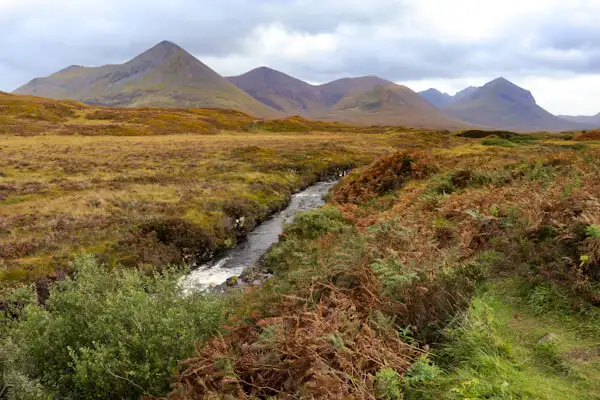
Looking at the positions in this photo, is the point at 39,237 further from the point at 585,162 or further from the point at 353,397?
the point at 585,162

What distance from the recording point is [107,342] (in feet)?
28.8

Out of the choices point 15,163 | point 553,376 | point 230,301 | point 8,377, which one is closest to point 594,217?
point 553,376

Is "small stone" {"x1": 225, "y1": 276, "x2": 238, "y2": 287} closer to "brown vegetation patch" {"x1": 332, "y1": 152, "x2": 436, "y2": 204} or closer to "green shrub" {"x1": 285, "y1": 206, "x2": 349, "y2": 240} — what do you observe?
"green shrub" {"x1": 285, "y1": 206, "x2": 349, "y2": 240}

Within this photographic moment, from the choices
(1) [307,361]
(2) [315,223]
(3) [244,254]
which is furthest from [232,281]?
(1) [307,361]

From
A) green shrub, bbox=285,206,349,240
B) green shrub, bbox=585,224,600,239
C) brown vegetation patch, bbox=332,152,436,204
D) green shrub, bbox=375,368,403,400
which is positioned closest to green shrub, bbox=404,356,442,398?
green shrub, bbox=375,368,403,400

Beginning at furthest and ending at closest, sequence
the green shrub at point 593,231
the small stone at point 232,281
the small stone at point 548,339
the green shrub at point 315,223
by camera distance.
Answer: the green shrub at point 315,223 → the small stone at point 232,281 → the green shrub at point 593,231 → the small stone at point 548,339

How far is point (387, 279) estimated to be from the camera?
6.90m

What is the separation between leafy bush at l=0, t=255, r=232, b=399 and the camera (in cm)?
773

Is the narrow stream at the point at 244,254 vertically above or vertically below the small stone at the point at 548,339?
below

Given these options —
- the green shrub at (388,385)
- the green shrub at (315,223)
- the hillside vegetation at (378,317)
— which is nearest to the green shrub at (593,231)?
the hillside vegetation at (378,317)

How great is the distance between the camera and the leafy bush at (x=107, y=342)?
7.73 meters

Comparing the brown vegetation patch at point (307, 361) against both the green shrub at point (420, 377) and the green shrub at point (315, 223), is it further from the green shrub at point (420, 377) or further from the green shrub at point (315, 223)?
the green shrub at point (315, 223)

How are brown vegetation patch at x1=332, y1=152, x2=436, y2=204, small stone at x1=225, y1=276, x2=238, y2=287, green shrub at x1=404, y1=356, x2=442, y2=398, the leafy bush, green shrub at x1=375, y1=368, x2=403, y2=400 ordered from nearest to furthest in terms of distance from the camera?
green shrub at x1=375, y1=368, x2=403, y2=400 < green shrub at x1=404, y1=356, x2=442, y2=398 < the leafy bush < small stone at x1=225, y1=276, x2=238, y2=287 < brown vegetation patch at x1=332, y1=152, x2=436, y2=204

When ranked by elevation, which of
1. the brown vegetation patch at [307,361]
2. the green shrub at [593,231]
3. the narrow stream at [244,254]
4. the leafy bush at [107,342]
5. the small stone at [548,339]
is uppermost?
the green shrub at [593,231]
